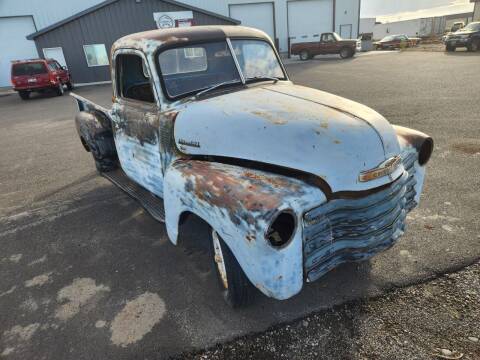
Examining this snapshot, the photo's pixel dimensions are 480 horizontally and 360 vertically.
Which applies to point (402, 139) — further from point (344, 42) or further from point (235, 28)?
point (344, 42)

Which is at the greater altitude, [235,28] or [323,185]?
[235,28]

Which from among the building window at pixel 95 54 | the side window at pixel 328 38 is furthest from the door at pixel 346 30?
the building window at pixel 95 54

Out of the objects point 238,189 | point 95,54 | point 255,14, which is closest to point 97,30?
point 95,54

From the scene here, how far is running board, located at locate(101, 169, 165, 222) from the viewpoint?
11.2 feet

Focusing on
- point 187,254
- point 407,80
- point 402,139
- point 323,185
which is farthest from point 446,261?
point 407,80

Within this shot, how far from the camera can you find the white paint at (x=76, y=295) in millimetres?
2776

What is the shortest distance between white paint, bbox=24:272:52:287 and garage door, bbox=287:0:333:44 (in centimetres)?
3270

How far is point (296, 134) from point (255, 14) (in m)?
31.8

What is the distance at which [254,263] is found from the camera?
2.07 m

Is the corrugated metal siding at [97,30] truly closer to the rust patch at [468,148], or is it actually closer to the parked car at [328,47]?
the parked car at [328,47]

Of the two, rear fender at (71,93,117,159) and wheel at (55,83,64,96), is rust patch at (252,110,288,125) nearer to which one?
rear fender at (71,93,117,159)

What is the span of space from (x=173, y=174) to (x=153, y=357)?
131 cm

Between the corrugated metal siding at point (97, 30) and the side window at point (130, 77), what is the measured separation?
22041 millimetres

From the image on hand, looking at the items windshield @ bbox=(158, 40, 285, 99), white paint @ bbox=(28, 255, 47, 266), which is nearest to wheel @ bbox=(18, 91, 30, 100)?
white paint @ bbox=(28, 255, 47, 266)
